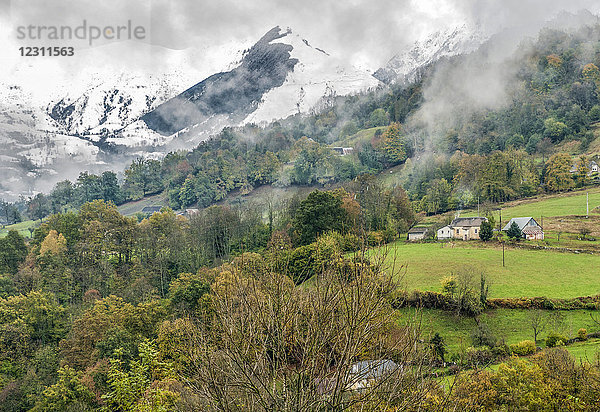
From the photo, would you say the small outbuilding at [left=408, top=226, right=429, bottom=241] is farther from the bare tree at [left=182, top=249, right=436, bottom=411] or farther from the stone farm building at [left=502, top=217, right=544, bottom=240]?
the bare tree at [left=182, top=249, right=436, bottom=411]

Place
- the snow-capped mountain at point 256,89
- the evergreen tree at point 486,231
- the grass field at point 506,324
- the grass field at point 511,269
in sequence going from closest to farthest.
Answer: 1. the grass field at point 506,324
2. the grass field at point 511,269
3. the evergreen tree at point 486,231
4. the snow-capped mountain at point 256,89

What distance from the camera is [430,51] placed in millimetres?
158125

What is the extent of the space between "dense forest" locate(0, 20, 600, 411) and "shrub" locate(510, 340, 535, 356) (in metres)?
0.33

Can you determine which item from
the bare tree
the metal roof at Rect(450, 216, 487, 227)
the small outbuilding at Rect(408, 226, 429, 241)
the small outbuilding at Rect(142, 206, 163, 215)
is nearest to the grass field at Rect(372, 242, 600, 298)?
the metal roof at Rect(450, 216, 487, 227)

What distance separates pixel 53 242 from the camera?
135ft

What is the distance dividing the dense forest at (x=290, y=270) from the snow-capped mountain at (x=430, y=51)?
121ft

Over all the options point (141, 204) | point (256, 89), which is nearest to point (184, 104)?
point (256, 89)

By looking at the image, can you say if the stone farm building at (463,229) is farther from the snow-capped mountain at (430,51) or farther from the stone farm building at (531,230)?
the snow-capped mountain at (430,51)

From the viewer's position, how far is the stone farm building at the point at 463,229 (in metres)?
40.4

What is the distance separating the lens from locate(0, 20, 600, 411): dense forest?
569 centimetres

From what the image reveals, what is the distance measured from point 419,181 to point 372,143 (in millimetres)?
26910

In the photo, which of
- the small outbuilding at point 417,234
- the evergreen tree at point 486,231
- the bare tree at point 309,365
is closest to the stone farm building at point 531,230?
the evergreen tree at point 486,231

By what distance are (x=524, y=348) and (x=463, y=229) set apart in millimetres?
21981

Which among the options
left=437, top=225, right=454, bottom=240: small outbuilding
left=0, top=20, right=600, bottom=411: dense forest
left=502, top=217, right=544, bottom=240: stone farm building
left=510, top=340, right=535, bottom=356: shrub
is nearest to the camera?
left=0, top=20, right=600, bottom=411: dense forest
